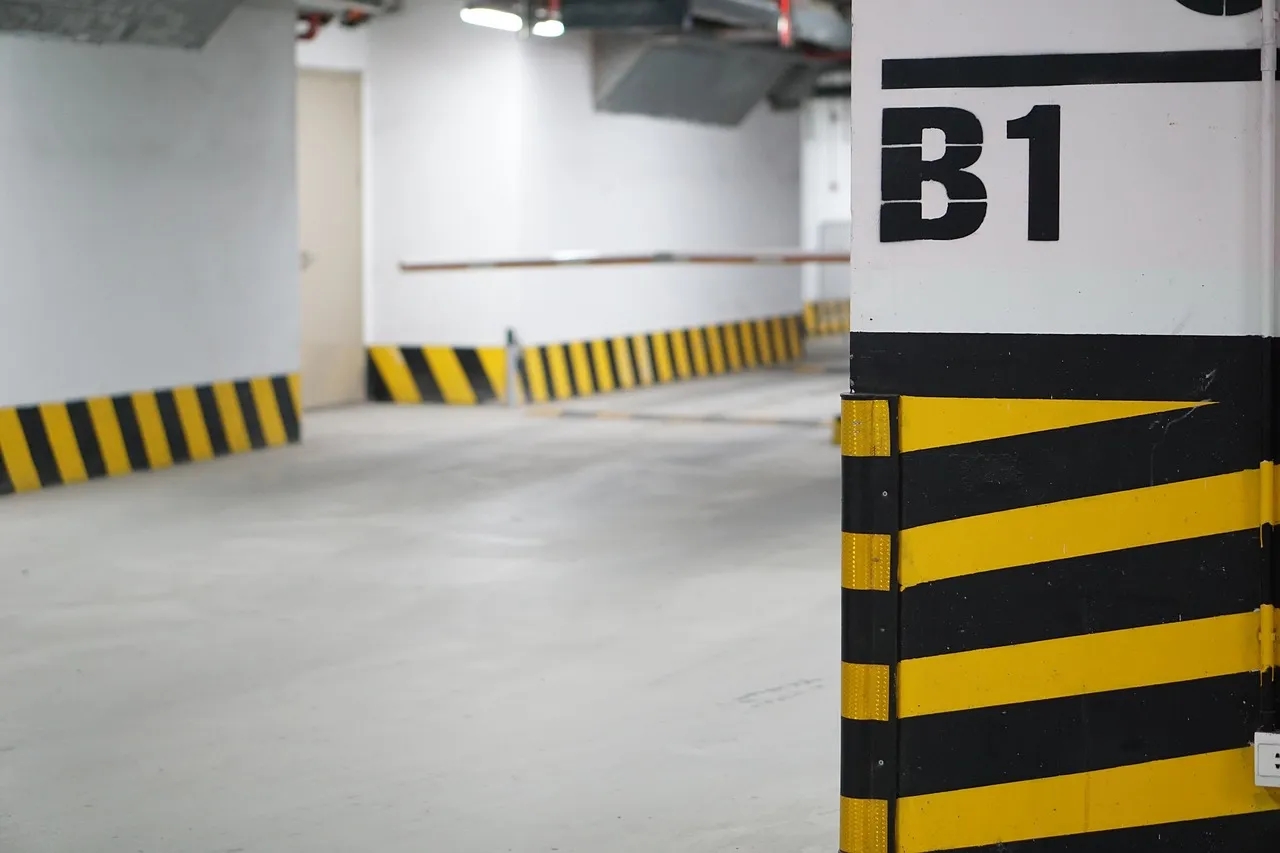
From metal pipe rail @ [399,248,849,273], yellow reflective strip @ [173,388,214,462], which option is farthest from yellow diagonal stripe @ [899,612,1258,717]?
metal pipe rail @ [399,248,849,273]

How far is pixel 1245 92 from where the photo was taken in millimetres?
2979

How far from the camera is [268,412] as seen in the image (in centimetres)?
1159

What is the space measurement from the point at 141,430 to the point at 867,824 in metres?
7.88

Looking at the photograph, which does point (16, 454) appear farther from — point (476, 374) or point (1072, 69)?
point (1072, 69)

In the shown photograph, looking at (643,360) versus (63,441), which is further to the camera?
(643,360)

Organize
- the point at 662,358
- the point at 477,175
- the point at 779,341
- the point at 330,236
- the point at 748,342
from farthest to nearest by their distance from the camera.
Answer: the point at 779,341, the point at 748,342, the point at 662,358, the point at 477,175, the point at 330,236

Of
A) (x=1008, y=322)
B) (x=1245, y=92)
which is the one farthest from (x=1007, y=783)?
(x=1245, y=92)

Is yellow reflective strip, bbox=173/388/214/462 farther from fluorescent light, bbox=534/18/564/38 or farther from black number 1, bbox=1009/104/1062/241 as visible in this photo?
black number 1, bbox=1009/104/1062/241

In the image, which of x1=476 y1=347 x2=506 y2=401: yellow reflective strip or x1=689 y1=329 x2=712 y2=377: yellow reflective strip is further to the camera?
x1=689 y1=329 x2=712 y2=377: yellow reflective strip

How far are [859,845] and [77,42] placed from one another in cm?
785

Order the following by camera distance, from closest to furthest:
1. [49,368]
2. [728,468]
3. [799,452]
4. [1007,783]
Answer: [1007,783] → [49,368] → [728,468] → [799,452]

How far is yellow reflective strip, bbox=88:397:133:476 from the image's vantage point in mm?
10039

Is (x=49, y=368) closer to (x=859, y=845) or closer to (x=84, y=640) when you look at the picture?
(x=84, y=640)

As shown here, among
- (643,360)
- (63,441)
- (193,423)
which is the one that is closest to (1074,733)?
(63,441)
